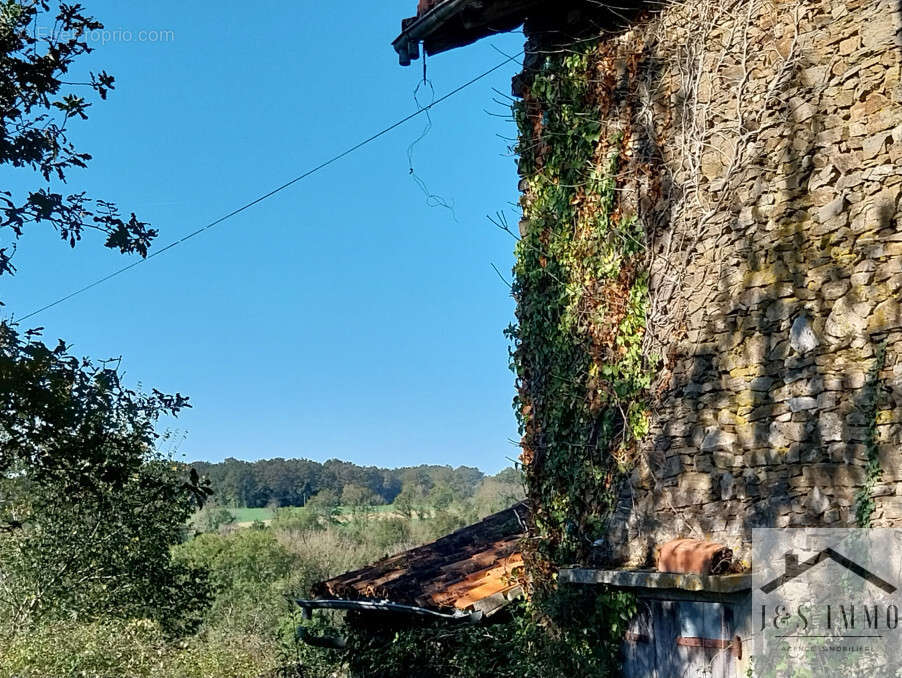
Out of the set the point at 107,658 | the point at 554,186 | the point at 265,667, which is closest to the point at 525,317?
the point at 554,186

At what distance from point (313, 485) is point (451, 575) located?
53687mm

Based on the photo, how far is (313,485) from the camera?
6047cm

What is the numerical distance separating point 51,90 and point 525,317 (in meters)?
4.08

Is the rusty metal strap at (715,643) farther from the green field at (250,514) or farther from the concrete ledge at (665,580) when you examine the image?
the green field at (250,514)

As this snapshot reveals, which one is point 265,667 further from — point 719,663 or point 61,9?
point 61,9

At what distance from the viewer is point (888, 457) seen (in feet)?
15.7

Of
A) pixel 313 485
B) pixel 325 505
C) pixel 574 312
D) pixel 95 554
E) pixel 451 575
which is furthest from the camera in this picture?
pixel 313 485

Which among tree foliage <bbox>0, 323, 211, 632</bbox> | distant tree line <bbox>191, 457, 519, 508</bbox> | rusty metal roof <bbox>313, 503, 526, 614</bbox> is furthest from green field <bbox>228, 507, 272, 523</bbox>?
rusty metal roof <bbox>313, 503, 526, 614</bbox>

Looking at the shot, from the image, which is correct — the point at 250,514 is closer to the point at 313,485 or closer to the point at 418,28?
the point at 313,485

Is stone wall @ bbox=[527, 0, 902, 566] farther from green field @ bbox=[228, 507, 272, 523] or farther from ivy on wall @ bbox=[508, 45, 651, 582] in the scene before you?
green field @ bbox=[228, 507, 272, 523]

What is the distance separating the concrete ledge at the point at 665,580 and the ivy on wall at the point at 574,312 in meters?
0.37

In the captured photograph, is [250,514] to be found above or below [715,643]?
above

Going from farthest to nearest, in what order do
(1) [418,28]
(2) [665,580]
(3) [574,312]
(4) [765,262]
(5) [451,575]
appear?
(5) [451,575] → (1) [418,28] → (3) [574,312] → (4) [765,262] → (2) [665,580]

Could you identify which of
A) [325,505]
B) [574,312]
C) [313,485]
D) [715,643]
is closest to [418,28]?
[574,312]
